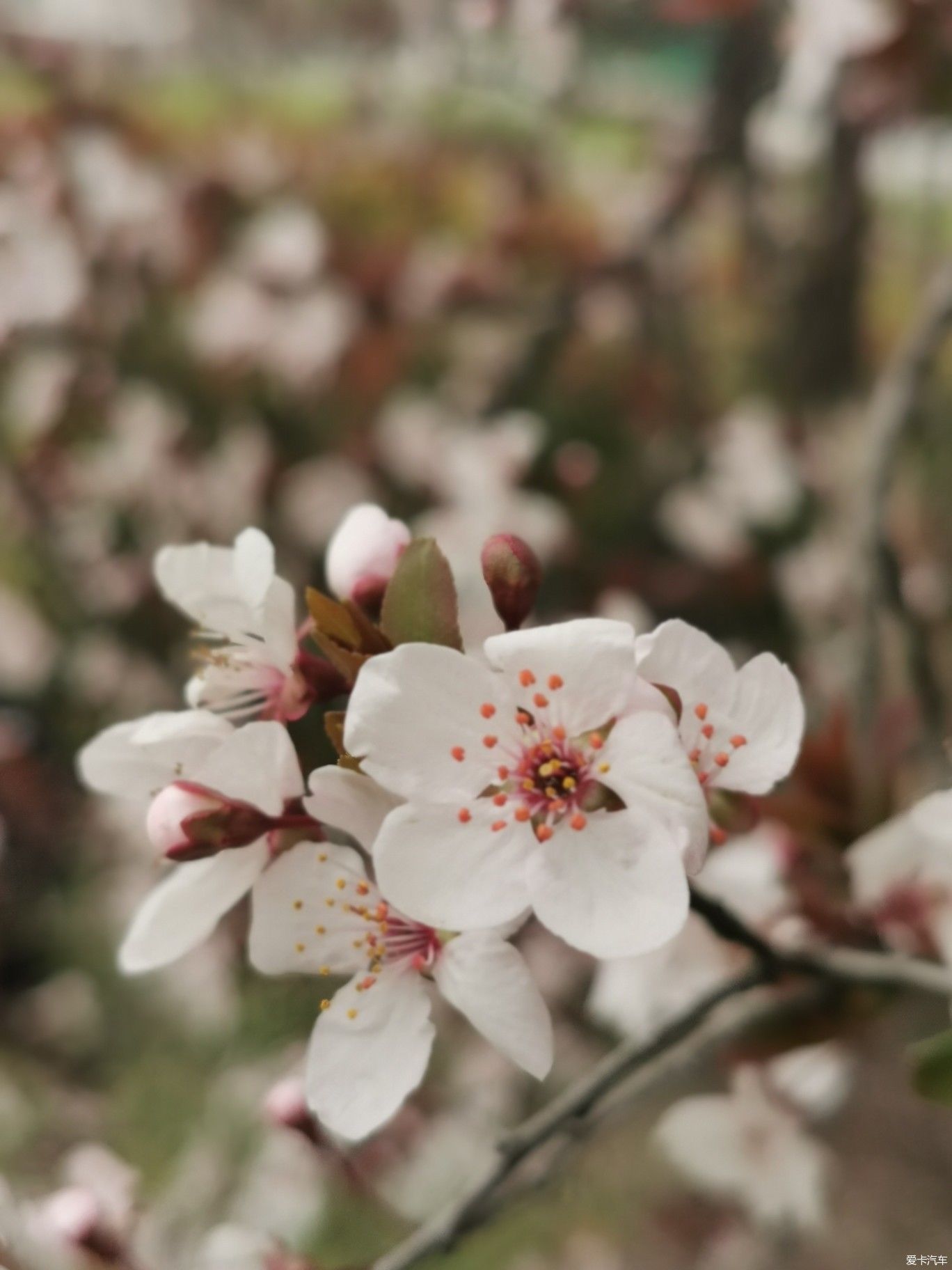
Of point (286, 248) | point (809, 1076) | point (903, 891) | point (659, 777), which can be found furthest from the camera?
point (286, 248)

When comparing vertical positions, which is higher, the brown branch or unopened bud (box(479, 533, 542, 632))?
unopened bud (box(479, 533, 542, 632))

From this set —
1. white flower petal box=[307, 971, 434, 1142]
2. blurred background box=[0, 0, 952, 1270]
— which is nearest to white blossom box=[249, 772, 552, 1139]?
white flower petal box=[307, 971, 434, 1142]

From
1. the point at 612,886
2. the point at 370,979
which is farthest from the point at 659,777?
the point at 370,979

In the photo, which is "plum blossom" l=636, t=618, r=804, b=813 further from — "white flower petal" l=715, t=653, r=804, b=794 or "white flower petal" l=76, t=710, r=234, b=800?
"white flower petal" l=76, t=710, r=234, b=800

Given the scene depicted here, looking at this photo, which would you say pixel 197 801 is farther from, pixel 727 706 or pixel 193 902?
pixel 727 706

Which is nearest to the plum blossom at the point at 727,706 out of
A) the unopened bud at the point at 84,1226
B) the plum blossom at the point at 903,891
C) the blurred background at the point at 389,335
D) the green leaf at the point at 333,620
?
the green leaf at the point at 333,620

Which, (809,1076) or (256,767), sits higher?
(256,767)
